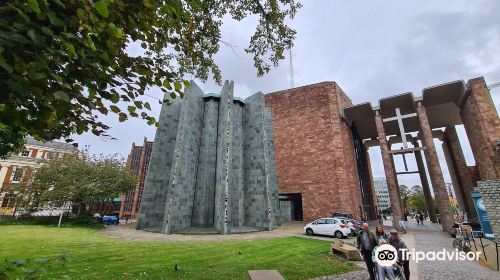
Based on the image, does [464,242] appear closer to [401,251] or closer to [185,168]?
[401,251]

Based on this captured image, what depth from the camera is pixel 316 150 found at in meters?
30.0

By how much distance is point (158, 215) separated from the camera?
20.1m

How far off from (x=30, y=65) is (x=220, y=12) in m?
7.69

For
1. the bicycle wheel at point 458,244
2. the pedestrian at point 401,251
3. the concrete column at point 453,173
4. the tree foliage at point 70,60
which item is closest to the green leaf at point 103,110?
the tree foliage at point 70,60

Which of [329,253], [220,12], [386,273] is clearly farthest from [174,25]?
[329,253]

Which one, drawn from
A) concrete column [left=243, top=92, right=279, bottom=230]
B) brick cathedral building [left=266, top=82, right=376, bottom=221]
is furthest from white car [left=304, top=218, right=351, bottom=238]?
brick cathedral building [left=266, top=82, right=376, bottom=221]

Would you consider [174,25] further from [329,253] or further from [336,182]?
[336,182]

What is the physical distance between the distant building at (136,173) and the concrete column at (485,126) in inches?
2508

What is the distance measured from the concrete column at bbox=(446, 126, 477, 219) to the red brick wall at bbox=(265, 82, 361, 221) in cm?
1285

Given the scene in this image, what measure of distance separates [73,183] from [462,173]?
44476 millimetres

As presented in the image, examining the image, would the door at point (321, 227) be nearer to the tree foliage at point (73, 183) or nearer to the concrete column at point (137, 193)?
the tree foliage at point (73, 183)

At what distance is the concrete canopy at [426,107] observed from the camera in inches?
1030

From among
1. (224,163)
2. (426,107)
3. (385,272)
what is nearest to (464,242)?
(385,272)

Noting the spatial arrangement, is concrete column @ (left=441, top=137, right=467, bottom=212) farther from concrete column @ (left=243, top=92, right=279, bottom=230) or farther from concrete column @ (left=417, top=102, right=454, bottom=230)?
concrete column @ (left=243, top=92, right=279, bottom=230)
